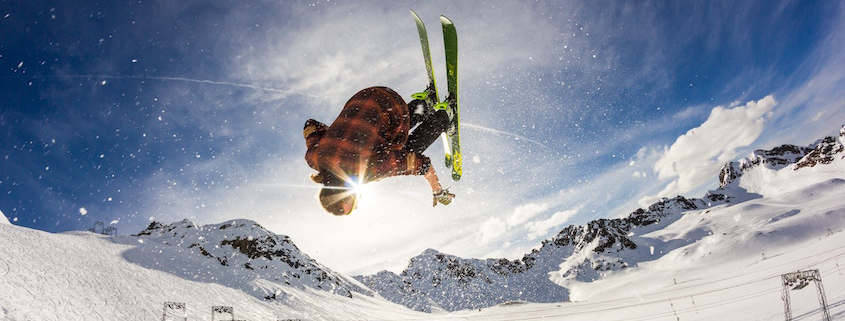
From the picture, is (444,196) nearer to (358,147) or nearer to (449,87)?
(449,87)

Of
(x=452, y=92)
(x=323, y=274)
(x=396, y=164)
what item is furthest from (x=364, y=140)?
(x=323, y=274)

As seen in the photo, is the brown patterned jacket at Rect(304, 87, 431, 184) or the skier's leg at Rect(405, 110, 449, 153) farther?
the skier's leg at Rect(405, 110, 449, 153)

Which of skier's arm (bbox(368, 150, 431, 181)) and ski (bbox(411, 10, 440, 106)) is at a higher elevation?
ski (bbox(411, 10, 440, 106))

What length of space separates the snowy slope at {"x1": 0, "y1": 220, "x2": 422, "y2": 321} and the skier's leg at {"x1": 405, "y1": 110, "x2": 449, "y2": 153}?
38.2 m

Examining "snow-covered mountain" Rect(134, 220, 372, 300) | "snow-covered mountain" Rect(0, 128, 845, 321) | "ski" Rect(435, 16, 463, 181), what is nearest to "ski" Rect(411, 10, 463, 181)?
"ski" Rect(435, 16, 463, 181)

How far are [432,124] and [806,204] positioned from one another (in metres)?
210

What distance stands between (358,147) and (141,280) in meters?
69.6

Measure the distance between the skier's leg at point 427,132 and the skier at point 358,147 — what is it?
257mm

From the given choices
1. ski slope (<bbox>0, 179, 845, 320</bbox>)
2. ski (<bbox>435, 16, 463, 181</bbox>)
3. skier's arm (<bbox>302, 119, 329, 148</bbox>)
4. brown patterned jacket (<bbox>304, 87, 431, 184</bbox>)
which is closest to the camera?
brown patterned jacket (<bbox>304, 87, 431, 184</bbox>)

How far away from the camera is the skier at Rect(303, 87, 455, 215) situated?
2189 mm

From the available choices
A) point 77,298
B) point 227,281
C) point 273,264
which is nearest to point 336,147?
point 77,298

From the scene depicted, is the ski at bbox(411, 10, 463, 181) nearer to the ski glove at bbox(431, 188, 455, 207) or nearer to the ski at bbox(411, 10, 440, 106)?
the ski at bbox(411, 10, 440, 106)

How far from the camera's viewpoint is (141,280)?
179 feet

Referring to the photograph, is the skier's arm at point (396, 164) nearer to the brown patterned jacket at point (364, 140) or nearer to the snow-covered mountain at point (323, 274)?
the brown patterned jacket at point (364, 140)
